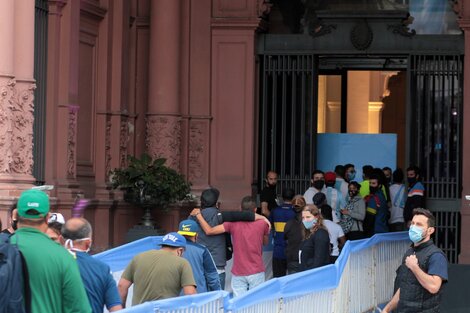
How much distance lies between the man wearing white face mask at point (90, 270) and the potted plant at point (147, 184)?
38.7 ft

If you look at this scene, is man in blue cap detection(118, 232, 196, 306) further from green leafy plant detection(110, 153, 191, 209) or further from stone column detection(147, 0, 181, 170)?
stone column detection(147, 0, 181, 170)

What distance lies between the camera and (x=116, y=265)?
45.0 ft

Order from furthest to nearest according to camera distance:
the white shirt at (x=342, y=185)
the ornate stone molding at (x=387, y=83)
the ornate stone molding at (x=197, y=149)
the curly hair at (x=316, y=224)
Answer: the ornate stone molding at (x=387, y=83), the ornate stone molding at (x=197, y=149), the white shirt at (x=342, y=185), the curly hair at (x=316, y=224)

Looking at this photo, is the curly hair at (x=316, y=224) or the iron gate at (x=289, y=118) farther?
the iron gate at (x=289, y=118)

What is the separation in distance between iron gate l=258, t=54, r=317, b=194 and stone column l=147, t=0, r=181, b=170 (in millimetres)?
2002

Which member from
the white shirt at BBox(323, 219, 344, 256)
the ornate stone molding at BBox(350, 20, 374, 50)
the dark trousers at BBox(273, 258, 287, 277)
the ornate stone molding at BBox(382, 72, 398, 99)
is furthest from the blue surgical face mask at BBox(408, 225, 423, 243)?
the ornate stone molding at BBox(382, 72, 398, 99)

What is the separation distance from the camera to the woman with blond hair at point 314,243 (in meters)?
14.4

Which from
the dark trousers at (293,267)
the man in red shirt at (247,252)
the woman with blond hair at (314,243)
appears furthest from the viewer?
the dark trousers at (293,267)

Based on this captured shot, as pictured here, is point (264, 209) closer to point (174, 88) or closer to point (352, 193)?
point (352, 193)

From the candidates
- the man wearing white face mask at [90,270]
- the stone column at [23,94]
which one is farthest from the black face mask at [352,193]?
the man wearing white face mask at [90,270]

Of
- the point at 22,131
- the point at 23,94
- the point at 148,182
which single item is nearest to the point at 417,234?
the point at 22,131

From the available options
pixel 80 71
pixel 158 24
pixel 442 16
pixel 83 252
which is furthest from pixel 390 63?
pixel 83 252

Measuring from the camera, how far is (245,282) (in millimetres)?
15148

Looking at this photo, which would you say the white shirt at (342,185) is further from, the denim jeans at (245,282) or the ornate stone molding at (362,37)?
the denim jeans at (245,282)
